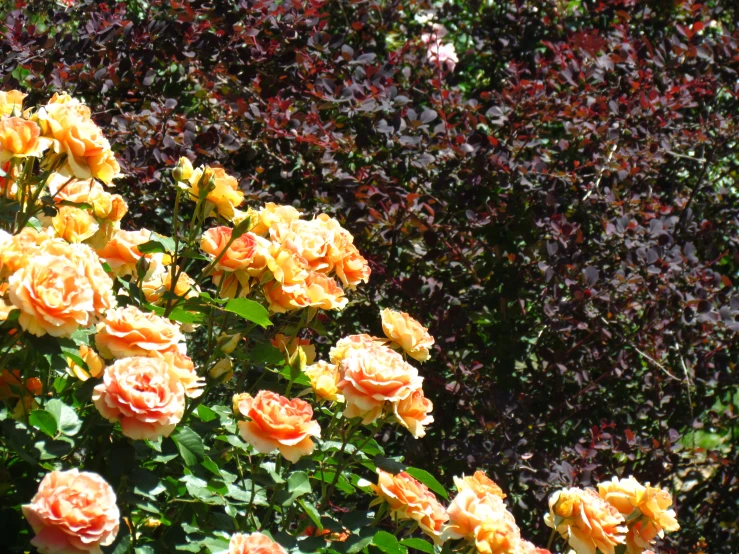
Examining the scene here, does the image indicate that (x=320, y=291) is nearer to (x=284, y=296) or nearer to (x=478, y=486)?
(x=284, y=296)

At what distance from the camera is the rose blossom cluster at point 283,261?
151 centimetres

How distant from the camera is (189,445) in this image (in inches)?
53.6

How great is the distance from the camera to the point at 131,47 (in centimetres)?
279

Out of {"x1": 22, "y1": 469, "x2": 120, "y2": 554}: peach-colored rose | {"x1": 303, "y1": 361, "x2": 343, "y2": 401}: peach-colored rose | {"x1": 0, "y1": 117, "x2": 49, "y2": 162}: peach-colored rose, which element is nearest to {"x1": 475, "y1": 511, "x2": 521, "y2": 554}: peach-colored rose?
{"x1": 303, "y1": 361, "x2": 343, "y2": 401}: peach-colored rose

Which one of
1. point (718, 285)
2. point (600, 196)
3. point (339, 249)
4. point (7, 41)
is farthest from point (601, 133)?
point (7, 41)

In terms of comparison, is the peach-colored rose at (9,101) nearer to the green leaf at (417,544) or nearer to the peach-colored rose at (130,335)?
the peach-colored rose at (130,335)

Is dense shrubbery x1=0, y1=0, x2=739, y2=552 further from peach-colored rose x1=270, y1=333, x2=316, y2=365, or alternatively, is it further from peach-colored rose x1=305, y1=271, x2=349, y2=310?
peach-colored rose x1=305, y1=271, x2=349, y2=310

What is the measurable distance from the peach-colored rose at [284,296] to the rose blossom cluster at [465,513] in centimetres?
33

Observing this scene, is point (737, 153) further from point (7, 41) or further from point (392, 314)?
A: point (7, 41)

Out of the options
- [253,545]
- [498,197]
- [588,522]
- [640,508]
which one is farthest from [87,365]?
[498,197]

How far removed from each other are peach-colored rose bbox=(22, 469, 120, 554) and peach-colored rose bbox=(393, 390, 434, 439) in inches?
19.6

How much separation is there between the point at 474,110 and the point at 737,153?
1041 mm

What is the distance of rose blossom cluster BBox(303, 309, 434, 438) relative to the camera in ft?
4.54

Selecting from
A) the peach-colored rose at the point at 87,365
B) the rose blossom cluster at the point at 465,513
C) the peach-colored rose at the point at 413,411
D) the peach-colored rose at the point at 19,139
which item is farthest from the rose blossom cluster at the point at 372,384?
the peach-colored rose at the point at 19,139
